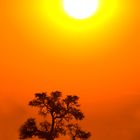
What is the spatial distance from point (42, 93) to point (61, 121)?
17.1 feet

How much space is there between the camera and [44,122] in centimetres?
4988

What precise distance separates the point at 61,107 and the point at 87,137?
6.80m

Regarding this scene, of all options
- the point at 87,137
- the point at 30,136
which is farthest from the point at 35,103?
the point at 87,137

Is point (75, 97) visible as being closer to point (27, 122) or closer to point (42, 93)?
point (42, 93)

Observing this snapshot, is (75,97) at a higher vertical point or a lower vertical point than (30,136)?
higher

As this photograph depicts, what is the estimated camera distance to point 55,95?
162ft

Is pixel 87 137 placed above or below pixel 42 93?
below

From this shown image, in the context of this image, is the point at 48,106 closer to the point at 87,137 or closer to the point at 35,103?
the point at 35,103

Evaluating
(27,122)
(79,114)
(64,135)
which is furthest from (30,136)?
(79,114)

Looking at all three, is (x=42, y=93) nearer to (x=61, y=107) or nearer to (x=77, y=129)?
(x=61, y=107)

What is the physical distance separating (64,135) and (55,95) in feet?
21.2

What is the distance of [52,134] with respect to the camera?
49.7 m

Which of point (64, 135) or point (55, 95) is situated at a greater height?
point (55, 95)

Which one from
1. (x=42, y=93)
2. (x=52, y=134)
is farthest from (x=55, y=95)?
(x=52, y=134)
